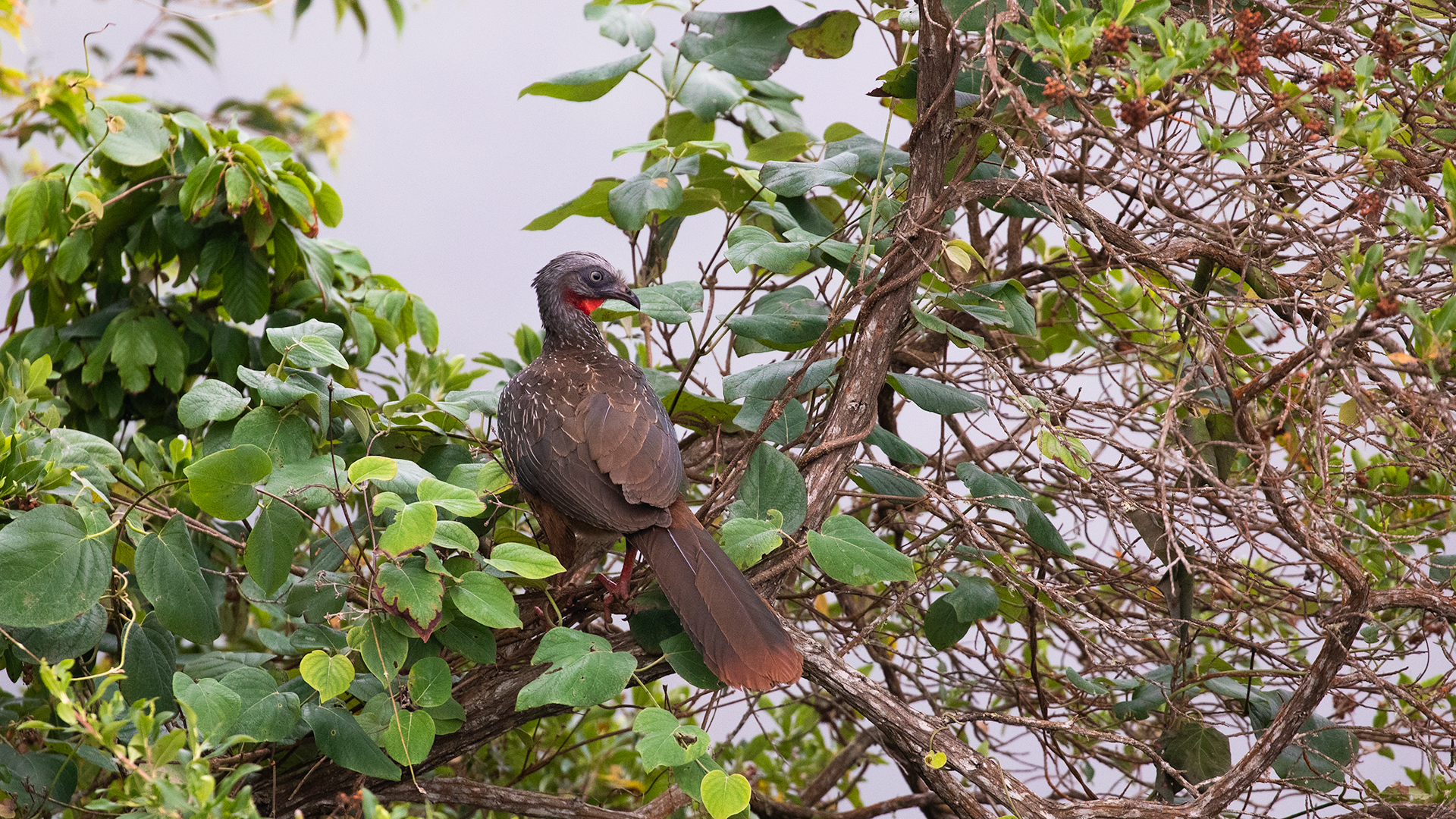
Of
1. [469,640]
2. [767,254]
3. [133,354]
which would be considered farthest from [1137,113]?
[133,354]

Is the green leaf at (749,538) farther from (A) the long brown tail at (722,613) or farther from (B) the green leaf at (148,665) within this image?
(B) the green leaf at (148,665)

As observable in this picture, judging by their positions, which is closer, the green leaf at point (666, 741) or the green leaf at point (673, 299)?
the green leaf at point (666, 741)

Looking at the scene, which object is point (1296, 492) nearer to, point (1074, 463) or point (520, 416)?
point (1074, 463)

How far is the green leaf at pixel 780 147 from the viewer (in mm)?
2078

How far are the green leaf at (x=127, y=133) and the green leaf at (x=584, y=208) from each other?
759mm

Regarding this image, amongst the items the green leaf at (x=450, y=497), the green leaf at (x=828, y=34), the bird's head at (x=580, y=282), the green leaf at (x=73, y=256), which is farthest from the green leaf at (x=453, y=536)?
the green leaf at (x=73, y=256)

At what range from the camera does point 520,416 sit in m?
1.75

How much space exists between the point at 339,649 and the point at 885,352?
3.29 ft

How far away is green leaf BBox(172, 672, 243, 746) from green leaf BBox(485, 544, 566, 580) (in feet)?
1.26

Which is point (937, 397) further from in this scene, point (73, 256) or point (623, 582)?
point (73, 256)

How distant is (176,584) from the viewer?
4.84 ft

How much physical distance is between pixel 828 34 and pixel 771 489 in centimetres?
93

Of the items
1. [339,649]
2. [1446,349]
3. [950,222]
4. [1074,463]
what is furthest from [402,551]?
[1446,349]

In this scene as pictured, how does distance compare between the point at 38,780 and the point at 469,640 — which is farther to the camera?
the point at 38,780
